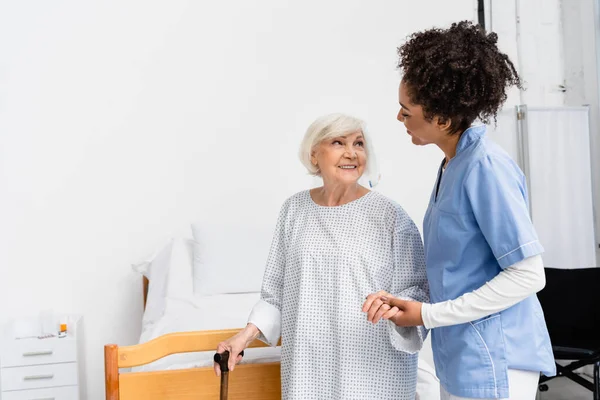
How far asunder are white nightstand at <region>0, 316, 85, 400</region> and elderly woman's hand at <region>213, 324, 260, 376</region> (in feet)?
6.12

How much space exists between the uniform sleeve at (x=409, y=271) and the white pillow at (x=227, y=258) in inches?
69.9

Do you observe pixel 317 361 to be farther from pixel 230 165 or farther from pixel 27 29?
pixel 27 29

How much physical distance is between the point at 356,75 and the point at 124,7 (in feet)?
4.49

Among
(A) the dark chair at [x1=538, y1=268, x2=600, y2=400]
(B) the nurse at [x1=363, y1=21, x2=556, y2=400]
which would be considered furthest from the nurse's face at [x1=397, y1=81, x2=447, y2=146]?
(A) the dark chair at [x1=538, y1=268, x2=600, y2=400]

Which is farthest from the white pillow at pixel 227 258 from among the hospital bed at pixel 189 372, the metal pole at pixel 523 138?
the metal pole at pixel 523 138

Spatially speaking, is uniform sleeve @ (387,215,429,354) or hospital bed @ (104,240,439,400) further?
hospital bed @ (104,240,439,400)

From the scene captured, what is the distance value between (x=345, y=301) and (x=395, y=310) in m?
0.28

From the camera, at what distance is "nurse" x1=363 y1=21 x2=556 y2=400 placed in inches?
49.0

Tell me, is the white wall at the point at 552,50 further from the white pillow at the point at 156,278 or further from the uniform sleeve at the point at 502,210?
the uniform sleeve at the point at 502,210

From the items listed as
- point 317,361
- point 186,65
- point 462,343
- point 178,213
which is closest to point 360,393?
point 317,361

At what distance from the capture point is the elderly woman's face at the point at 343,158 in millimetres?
1683

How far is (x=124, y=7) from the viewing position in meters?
3.60

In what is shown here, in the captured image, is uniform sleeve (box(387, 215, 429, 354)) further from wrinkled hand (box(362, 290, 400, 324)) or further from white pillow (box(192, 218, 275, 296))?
white pillow (box(192, 218, 275, 296))

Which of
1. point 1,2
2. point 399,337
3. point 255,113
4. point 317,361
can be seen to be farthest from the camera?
point 255,113
